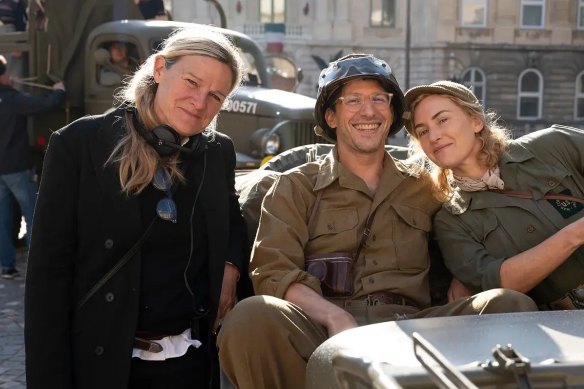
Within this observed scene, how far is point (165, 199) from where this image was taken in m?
2.93

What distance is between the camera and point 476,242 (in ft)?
11.1

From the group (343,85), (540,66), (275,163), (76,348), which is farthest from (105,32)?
(540,66)

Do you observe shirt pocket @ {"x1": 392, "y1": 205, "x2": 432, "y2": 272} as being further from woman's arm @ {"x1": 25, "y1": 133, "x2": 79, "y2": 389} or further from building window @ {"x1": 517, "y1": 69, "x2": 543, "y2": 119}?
building window @ {"x1": 517, "y1": 69, "x2": 543, "y2": 119}

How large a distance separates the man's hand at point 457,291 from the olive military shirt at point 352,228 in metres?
0.09

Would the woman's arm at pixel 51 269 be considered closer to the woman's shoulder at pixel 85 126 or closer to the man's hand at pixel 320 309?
the woman's shoulder at pixel 85 126

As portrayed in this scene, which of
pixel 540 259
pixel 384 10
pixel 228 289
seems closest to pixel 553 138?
pixel 540 259

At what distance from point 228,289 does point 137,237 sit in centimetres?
57

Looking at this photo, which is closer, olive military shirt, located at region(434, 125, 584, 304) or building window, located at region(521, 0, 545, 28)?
olive military shirt, located at region(434, 125, 584, 304)

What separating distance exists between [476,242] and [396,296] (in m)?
0.38

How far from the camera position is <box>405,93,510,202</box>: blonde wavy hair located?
3.49 m

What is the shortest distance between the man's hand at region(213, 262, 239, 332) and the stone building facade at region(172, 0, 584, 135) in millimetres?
39143

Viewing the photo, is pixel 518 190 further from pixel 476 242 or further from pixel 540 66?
pixel 540 66

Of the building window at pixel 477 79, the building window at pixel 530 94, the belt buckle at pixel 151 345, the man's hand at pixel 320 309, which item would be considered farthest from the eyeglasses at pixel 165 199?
the building window at pixel 530 94

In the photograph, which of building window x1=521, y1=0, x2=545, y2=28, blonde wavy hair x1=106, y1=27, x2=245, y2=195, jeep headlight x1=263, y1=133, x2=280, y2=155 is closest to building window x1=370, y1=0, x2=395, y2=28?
building window x1=521, y1=0, x2=545, y2=28
